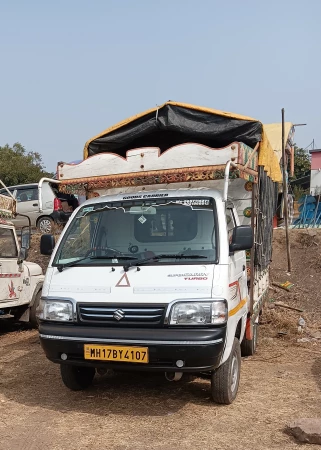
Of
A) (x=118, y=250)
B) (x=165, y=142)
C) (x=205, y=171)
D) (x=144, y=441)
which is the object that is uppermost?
(x=165, y=142)

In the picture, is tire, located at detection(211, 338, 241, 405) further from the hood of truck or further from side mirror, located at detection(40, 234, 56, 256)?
side mirror, located at detection(40, 234, 56, 256)

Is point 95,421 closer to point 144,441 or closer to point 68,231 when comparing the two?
point 144,441

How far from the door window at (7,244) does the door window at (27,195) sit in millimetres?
6604

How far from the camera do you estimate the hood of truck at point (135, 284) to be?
4.12 metres

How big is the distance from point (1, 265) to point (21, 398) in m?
3.37

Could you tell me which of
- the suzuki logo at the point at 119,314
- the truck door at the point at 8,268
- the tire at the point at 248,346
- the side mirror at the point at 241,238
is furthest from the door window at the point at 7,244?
the side mirror at the point at 241,238

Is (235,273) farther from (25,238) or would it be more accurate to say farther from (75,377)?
(25,238)

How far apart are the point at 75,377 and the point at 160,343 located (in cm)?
135

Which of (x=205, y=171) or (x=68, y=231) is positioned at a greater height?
(x=205, y=171)

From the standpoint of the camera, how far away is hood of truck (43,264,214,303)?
4.12 meters

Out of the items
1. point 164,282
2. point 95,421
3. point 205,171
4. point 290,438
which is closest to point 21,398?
point 95,421

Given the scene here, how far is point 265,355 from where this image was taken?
6.62 metres

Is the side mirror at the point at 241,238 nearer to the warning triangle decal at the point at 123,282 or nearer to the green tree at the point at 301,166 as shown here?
the warning triangle decal at the point at 123,282

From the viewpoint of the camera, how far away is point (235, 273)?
15.7ft
